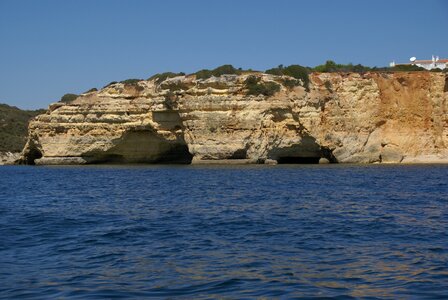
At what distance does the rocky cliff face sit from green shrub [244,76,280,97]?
1.01 feet

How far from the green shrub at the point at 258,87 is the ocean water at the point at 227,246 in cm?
2384

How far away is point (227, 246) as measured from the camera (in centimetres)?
1113

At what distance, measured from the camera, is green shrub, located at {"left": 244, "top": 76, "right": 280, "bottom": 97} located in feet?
147

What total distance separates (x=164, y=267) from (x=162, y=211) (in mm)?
7327

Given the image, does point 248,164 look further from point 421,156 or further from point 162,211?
Answer: point 162,211

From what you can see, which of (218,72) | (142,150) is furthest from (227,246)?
(142,150)

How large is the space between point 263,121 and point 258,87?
9.04 feet

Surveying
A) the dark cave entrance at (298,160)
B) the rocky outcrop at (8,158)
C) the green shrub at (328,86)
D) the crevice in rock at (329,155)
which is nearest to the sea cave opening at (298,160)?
the dark cave entrance at (298,160)

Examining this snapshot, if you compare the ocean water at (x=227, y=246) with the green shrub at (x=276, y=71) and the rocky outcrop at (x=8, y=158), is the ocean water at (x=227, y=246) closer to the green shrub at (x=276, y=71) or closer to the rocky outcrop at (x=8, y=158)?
the green shrub at (x=276, y=71)

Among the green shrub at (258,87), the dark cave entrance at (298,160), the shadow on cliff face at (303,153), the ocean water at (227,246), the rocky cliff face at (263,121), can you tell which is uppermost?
the green shrub at (258,87)

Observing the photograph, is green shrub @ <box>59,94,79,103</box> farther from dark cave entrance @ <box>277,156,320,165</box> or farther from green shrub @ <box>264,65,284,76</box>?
dark cave entrance @ <box>277,156,320,165</box>

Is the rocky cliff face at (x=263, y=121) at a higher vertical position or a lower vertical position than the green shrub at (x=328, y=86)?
lower

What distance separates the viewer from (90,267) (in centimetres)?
947

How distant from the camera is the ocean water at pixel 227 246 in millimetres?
8094
